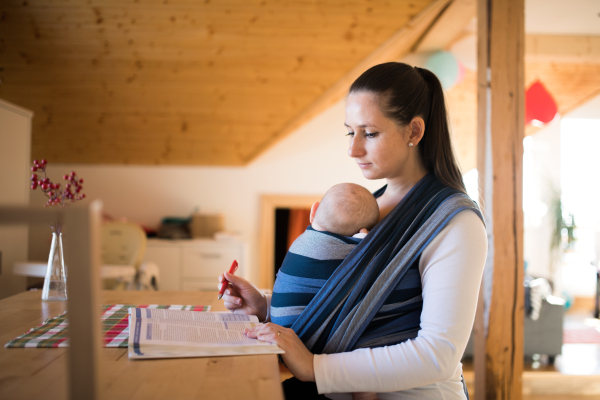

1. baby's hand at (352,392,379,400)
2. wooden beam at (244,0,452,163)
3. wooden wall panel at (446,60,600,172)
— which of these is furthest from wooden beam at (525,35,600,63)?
baby's hand at (352,392,379,400)

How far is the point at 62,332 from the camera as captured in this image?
1.03m

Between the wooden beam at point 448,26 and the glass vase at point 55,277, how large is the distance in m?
3.04

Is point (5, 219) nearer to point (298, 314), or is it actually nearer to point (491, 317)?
point (298, 314)

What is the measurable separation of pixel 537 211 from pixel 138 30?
448cm

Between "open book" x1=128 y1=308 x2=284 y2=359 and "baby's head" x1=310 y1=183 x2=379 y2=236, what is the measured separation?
0.30m

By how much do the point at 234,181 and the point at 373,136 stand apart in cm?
333

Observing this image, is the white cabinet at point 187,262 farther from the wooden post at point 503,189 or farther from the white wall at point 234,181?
the wooden post at point 503,189

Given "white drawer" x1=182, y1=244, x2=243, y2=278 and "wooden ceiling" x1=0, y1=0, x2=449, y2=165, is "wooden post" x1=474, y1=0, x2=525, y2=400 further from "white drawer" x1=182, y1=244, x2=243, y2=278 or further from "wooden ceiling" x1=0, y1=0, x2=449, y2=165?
"white drawer" x1=182, y1=244, x2=243, y2=278

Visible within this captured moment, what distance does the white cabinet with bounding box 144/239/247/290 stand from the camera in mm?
3762

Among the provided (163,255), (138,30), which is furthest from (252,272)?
(138,30)

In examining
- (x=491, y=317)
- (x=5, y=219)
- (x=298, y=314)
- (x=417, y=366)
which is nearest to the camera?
(x=5, y=219)

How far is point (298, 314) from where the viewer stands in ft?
3.46

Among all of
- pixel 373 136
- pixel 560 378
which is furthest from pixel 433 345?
pixel 560 378

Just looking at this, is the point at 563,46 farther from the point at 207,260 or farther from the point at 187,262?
the point at 187,262
